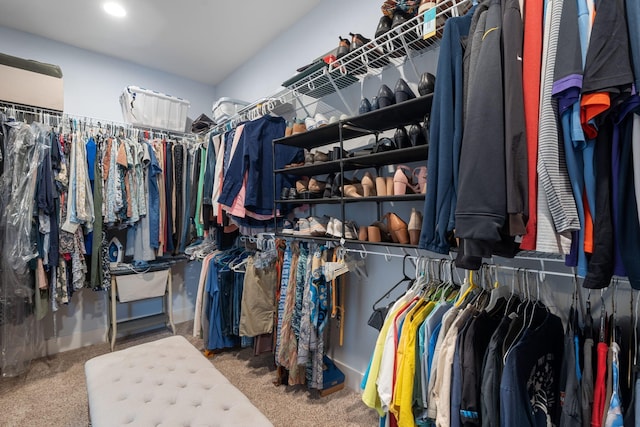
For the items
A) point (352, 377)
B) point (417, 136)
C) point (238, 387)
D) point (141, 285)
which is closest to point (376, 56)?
point (417, 136)

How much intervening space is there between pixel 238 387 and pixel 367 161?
167 centimetres

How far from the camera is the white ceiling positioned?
88.1 inches

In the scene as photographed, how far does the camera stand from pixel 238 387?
6.71 feet

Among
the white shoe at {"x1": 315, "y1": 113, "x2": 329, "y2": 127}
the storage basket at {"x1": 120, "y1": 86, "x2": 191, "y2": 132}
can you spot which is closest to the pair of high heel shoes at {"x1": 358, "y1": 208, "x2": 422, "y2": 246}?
the white shoe at {"x1": 315, "y1": 113, "x2": 329, "y2": 127}

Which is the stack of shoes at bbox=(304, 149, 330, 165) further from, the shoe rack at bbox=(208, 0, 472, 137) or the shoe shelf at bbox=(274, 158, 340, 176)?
the shoe rack at bbox=(208, 0, 472, 137)

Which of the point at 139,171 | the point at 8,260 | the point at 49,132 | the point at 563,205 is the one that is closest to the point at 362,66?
the point at 563,205

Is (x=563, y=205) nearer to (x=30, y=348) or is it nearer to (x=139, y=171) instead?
(x=139, y=171)

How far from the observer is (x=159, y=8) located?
7.41 ft

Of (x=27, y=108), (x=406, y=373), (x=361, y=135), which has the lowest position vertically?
(x=406, y=373)

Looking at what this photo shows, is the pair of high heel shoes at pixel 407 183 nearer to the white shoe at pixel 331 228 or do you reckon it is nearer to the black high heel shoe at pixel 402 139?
the black high heel shoe at pixel 402 139

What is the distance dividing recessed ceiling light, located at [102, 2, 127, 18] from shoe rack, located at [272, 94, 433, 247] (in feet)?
5.01

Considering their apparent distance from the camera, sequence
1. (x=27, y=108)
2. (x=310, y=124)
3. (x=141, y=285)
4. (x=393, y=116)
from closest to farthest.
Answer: (x=393, y=116), (x=310, y=124), (x=27, y=108), (x=141, y=285)

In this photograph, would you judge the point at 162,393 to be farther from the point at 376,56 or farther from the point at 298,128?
the point at 376,56

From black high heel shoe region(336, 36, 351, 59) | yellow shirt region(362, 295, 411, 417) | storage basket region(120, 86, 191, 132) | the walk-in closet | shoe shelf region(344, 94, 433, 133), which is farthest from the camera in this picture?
storage basket region(120, 86, 191, 132)
